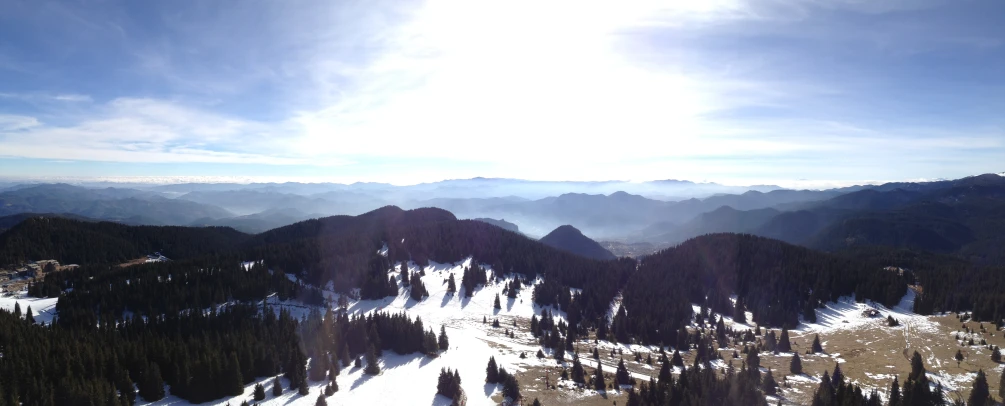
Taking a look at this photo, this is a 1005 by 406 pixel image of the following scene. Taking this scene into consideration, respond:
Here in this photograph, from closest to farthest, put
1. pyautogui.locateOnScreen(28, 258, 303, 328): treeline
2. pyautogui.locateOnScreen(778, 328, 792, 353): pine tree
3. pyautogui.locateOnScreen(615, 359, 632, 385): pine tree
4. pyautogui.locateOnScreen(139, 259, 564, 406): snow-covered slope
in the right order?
pyautogui.locateOnScreen(139, 259, 564, 406): snow-covered slope, pyautogui.locateOnScreen(615, 359, 632, 385): pine tree, pyautogui.locateOnScreen(778, 328, 792, 353): pine tree, pyautogui.locateOnScreen(28, 258, 303, 328): treeline

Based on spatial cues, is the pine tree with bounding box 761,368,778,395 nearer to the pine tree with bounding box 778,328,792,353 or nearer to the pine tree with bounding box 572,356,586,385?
the pine tree with bounding box 572,356,586,385

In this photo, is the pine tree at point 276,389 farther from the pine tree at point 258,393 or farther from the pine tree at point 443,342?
the pine tree at point 443,342

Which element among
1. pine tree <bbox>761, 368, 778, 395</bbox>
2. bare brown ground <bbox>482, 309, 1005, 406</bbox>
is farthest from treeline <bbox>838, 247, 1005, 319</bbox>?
pine tree <bbox>761, 368, 778, 395</bbox>

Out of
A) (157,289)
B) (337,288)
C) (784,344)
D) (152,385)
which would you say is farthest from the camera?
(337,288)

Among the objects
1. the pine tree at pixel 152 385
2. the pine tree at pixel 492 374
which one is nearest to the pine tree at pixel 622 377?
the pine tree at pixel 492 374

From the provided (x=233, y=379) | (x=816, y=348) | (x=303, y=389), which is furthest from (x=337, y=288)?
(x=816, y=348)

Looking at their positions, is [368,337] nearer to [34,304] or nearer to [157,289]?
[157,289]
